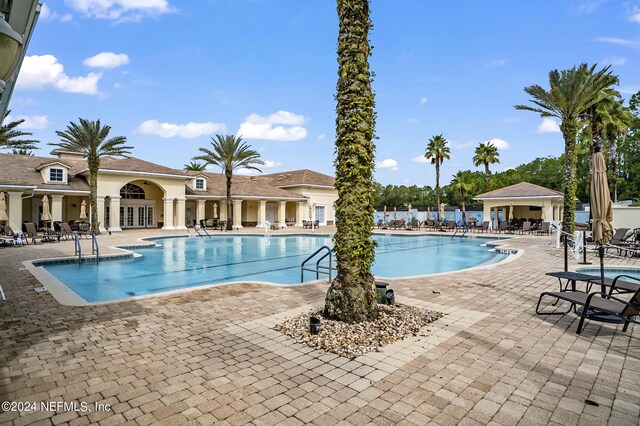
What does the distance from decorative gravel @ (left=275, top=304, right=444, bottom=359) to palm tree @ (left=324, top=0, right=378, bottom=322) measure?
245 mm

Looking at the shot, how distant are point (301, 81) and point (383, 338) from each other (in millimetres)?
21756

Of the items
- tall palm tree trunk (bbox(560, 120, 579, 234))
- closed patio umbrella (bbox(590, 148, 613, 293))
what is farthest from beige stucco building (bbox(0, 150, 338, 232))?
closed patio umbrella (bbox(590, 148, 613, 293))

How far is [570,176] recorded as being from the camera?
17250 mm

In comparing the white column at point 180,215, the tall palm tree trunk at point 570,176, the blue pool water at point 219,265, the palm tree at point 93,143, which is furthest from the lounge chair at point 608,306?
the white column at point 180,215

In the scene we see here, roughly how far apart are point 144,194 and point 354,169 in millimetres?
32383

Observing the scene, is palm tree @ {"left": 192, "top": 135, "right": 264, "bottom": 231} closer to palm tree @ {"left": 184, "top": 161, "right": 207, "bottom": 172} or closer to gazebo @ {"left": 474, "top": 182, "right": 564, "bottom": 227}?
palm tree @ {"left": 184, "top": 161, "right": 207, "bottom": 172}

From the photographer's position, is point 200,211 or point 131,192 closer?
point 131,192

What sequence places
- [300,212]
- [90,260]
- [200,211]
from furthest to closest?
[300,212] → [200,211] → [90,260]

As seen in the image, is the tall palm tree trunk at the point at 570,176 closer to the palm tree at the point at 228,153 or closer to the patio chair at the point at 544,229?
the patio chair at the point at 544,229

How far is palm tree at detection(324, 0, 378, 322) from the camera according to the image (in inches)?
212

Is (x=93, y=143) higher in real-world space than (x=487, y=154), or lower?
lower

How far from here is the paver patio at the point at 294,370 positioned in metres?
3.12

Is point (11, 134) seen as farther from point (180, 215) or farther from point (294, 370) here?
point (294, 370)

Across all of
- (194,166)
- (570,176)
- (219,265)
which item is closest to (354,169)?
(219,265)
